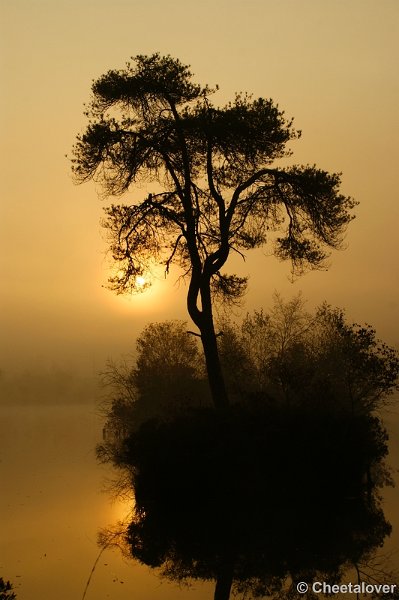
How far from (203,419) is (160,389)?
24579 mm

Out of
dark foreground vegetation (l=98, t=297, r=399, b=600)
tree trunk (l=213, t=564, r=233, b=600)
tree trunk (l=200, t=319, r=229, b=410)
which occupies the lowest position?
tree trunk (l=213, t=564, r=233, b=600)

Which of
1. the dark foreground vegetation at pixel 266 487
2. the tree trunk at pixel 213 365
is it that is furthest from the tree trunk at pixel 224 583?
the tree trunk at pixel 213 365

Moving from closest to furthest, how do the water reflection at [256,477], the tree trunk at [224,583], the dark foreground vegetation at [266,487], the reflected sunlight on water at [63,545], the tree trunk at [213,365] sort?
the tree trunk at [224,583]
the reflected sunlight on water at [63,545]
the dark foreground vegetation at [266,487]
the water reflection at [256,477]
the tree trunk at [213,365]

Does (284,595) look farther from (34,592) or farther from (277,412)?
(277,412)

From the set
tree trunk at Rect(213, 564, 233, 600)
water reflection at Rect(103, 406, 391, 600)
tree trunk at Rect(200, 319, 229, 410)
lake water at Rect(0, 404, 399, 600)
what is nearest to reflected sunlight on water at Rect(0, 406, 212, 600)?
lake water at Rect(0, 404, 399, 600)

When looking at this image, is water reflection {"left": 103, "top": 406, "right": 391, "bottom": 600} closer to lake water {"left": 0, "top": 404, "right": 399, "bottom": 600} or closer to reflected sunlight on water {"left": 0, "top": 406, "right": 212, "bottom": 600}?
lake water {"left": 0, "top": 404, "right": 399, "bottom": 600}

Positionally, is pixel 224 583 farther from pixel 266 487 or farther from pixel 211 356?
pixel 211 356

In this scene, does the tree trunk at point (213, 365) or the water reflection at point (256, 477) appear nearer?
the water reflection at point (256, 477)

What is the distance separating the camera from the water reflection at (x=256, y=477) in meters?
18.7

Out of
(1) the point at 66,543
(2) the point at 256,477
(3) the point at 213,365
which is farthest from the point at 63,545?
(3) the point at 213,365

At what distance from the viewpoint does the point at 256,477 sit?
2333 cm

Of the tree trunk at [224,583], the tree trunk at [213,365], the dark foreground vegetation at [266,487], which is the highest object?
the tree trunk at [213,365]

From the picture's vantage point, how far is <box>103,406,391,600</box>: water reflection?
1870 cm

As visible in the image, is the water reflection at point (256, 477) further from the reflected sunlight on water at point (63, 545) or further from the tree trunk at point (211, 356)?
the reflected sunlight on water at point (63, 545)
